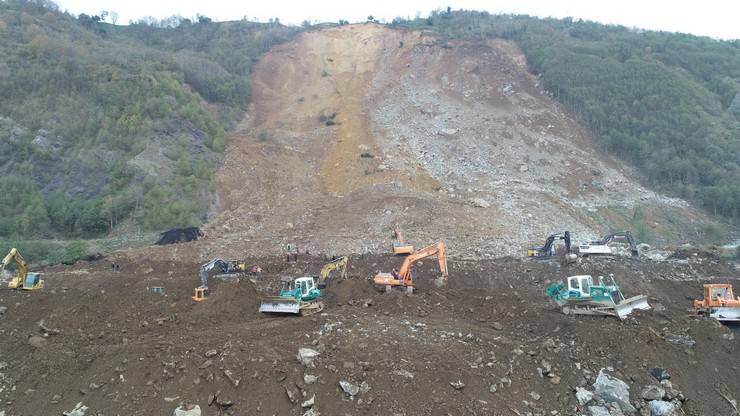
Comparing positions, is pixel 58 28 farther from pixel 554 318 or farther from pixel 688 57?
pixel 688 57

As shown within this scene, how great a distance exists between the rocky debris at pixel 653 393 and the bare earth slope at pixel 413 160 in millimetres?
10864

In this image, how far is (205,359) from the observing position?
1045 cm

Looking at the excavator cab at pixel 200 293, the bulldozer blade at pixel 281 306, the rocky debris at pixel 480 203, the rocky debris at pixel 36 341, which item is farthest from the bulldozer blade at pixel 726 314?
the rocky debris at pixel 36 341

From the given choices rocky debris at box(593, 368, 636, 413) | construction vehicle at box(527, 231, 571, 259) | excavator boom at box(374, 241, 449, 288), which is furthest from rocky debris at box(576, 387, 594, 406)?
construction vehicle at box(527, 231, 571, 259)

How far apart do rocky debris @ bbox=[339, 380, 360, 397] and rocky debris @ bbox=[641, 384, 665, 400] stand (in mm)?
5119

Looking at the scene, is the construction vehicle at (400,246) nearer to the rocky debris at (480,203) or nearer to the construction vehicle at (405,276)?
the construction vehicle at (405,276)

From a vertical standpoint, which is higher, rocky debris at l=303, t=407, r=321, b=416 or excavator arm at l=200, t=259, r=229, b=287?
rocky debris at l=303, t=407, r=321, b=416

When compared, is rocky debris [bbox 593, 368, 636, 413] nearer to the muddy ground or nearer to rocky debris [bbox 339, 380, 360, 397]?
the muddy ground

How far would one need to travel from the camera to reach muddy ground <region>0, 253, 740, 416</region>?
936 centimetres

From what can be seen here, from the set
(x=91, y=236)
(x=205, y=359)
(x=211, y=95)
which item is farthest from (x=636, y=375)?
(x=211, y=95)

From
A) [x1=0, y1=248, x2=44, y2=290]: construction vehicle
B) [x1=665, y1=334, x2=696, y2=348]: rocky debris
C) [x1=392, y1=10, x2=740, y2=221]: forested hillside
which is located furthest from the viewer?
[x1=392, y1=10, x2=740, y2=221]: forested hillside

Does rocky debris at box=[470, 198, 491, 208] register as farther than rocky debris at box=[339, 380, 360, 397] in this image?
Yes

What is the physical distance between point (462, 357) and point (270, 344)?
406 cm

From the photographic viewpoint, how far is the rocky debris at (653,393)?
927cm
